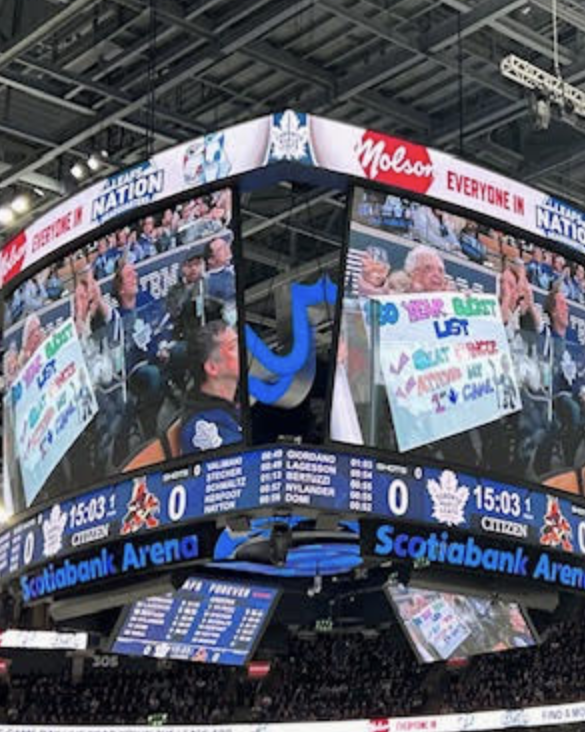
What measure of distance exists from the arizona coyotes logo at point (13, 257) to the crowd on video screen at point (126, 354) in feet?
0.51

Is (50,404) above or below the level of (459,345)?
below

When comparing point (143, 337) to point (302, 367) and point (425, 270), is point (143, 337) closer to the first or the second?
point (302, 367)

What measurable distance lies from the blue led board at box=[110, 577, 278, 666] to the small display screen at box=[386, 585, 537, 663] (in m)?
1.02

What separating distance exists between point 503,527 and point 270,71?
607cm

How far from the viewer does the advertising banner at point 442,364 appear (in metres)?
7.24

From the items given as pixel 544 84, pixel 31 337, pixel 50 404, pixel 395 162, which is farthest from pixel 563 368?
pixel 31 337

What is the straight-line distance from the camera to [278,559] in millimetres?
7289

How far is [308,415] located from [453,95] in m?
6.06

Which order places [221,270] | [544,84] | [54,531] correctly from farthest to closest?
[544,84], [54,531], [221,270]

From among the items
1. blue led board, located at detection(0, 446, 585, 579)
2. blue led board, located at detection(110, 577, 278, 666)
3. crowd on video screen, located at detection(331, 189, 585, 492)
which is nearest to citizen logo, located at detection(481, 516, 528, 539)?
blue led board, located at detection(0, 446, 585, 579)

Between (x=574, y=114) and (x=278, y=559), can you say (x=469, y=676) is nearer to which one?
(x=574, y=114)

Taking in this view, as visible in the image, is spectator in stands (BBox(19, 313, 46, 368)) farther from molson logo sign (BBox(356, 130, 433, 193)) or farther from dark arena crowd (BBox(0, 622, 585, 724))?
dark arena crowd (BBox(0, 622, 585, 724))

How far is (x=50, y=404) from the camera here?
8.07m

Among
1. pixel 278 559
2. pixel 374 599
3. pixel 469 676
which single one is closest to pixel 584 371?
pixel 278 559
